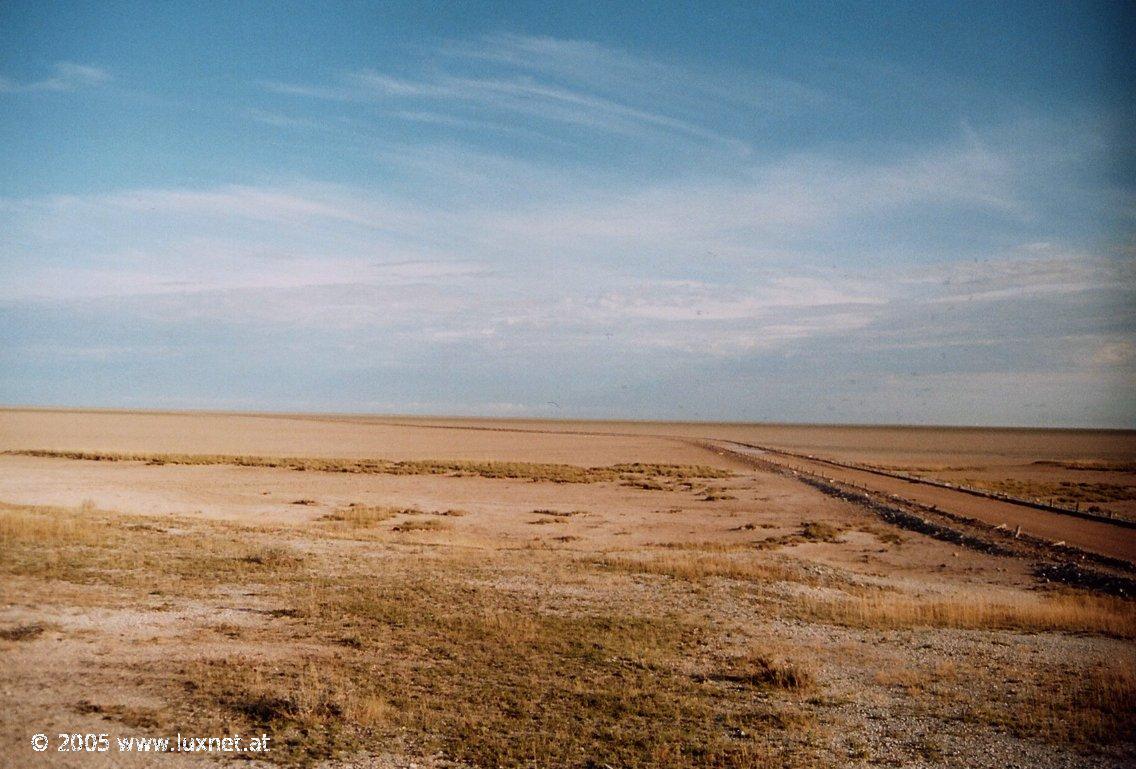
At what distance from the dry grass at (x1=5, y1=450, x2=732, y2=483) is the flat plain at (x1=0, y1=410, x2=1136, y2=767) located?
23984 millimetres

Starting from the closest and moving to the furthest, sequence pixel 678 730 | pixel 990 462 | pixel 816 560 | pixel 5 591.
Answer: pixel 678 730
pixel 5 591
pixel 816 560
pixel 990 462

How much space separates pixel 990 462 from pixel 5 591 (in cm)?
8869

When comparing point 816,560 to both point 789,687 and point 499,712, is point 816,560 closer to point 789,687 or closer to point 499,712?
point 789,687

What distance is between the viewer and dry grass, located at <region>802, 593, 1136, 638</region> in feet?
48.8

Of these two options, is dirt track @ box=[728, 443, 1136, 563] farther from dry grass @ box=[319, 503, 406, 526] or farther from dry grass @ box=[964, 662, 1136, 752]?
dry grass @ box=[319, 503, 406, 526]

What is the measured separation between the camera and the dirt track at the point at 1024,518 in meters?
25.9

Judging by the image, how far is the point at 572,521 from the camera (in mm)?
32656

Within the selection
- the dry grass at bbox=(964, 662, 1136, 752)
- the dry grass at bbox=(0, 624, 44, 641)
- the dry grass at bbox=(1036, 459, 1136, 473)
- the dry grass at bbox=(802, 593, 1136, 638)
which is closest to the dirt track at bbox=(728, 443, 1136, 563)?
the dry grass at bbox=(802, 593, 1136, 638)

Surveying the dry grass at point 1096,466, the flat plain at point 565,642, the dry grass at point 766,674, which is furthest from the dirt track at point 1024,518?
the dry grass at point 1096,466

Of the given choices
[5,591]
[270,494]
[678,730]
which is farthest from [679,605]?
[270,494]

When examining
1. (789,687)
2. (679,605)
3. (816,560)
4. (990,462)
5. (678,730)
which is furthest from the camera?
(990,462)

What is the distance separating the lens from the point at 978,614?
15562 mm

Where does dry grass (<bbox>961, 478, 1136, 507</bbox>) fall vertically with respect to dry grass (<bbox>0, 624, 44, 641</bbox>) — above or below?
below

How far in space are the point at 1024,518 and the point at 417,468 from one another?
1489 inches
